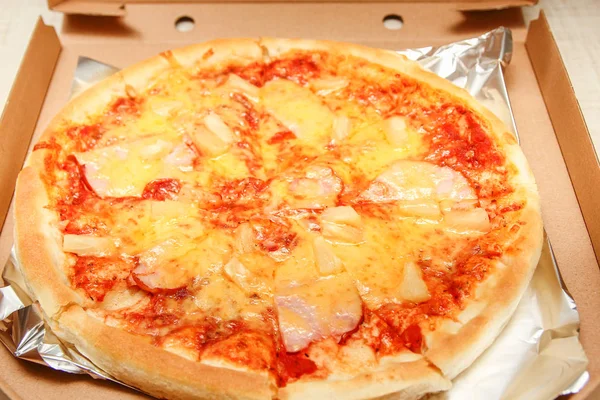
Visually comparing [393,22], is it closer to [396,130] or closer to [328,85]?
[328,85]

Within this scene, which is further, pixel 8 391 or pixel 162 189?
pixel 162 189

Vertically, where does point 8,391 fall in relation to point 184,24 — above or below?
below

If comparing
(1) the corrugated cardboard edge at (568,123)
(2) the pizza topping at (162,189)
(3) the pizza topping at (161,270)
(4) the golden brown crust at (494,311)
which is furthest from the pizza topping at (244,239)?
(1) the corrugated cardboard edge at (568,123)

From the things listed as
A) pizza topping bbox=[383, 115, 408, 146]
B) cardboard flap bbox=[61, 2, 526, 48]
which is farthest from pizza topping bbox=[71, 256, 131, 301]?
cardboard flap bbox=[61, 2, 526, 48]

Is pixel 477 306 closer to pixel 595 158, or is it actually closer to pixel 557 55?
pixel 595 158

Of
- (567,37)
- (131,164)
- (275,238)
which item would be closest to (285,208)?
(275,238)

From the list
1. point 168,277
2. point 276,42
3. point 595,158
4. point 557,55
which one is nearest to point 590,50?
point 557,55
